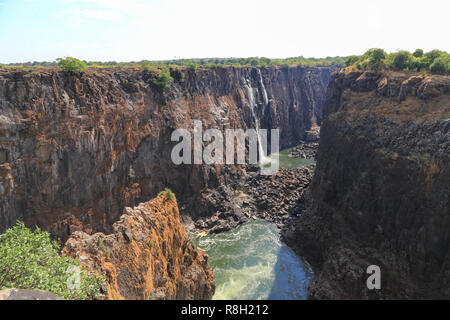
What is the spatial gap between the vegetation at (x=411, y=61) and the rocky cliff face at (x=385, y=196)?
2163 mm

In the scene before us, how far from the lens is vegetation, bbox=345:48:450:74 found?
29141 millimetres

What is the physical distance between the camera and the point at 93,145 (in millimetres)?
32312

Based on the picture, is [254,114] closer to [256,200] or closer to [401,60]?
[256,200]

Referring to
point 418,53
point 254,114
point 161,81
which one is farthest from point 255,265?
point 254,114

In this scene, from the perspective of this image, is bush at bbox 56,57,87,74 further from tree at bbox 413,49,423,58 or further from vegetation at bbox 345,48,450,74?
tree at bbox 413,49,423,58

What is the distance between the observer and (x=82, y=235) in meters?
16.4

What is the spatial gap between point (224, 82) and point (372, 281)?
48175 millimetres

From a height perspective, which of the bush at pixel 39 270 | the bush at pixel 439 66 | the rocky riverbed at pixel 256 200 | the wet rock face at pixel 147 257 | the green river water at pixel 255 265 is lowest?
the green river water at pixel 255 265

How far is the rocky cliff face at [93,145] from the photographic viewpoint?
27188mm

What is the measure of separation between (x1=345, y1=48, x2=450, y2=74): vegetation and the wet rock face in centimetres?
3137

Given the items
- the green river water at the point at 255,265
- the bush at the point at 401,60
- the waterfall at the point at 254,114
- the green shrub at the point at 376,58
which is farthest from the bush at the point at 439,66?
the waterfall at the point at 254,114

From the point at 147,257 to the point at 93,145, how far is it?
65.0ft

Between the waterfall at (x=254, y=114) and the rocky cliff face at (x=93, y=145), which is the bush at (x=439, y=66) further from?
the waterfall at (x=254, y=114)

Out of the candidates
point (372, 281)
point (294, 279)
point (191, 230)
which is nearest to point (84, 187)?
point (191, 230)
